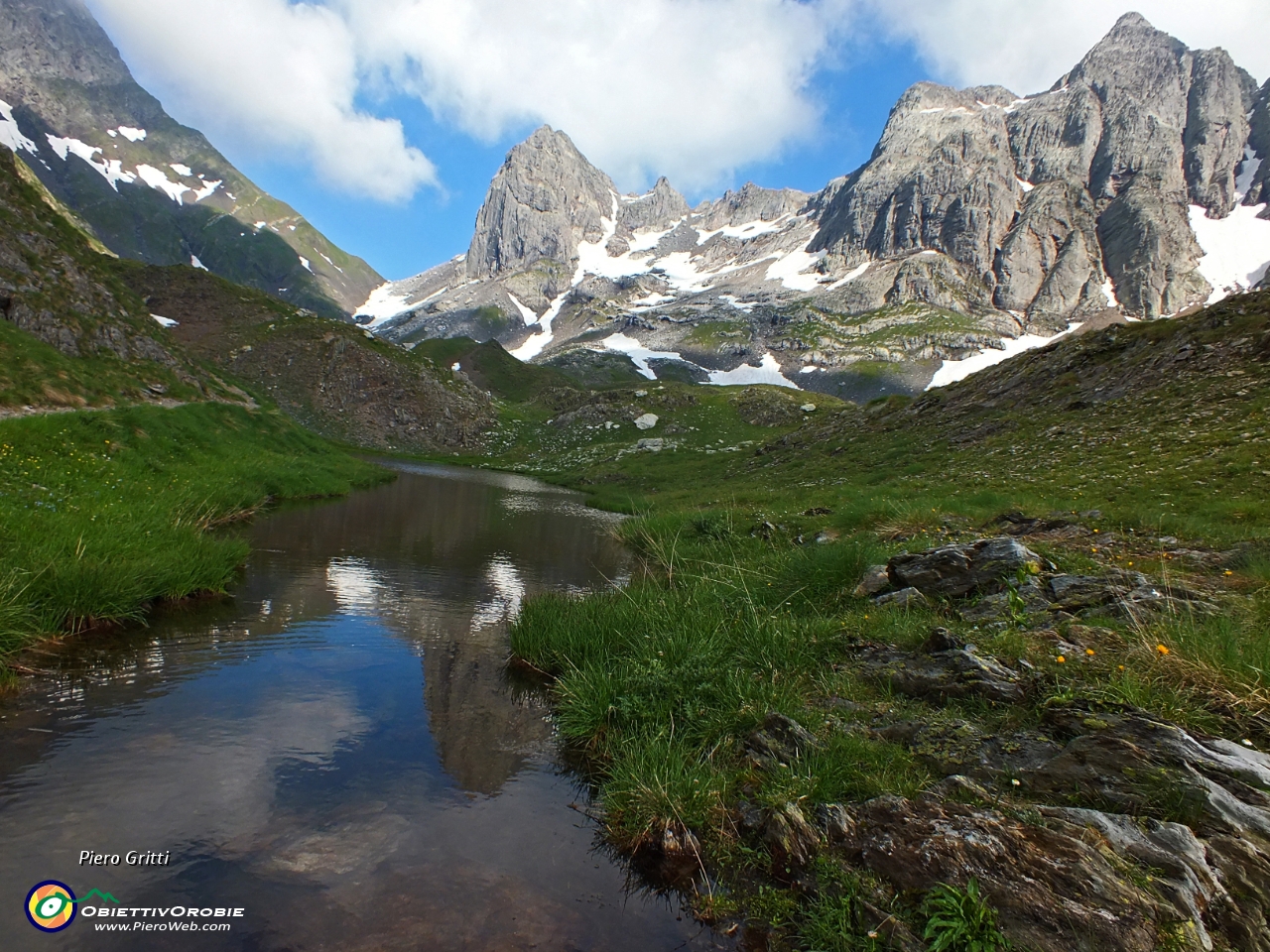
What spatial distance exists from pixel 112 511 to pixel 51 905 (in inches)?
527

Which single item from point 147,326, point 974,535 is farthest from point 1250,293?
point 147,326

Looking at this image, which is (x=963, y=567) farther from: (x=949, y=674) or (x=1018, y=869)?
(x=1018, y=869)

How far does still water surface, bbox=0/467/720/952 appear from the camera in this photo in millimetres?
5633

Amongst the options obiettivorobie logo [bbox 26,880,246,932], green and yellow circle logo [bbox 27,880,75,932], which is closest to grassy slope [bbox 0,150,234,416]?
green and yellow circle logo [bbox 27,880,75,932]

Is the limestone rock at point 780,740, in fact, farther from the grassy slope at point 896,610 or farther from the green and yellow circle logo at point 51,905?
the green and yellow circle logo at point 51,905

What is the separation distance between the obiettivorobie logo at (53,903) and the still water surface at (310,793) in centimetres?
9

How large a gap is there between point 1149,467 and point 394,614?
23.7m

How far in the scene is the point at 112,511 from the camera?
1527 cm

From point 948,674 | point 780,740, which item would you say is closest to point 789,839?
point 780,740

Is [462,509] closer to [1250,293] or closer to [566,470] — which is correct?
[566,470]

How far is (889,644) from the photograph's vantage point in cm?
934

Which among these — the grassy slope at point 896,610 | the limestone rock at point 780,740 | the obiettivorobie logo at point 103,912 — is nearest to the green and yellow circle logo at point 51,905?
the obiettivorobie logo at point 103,912

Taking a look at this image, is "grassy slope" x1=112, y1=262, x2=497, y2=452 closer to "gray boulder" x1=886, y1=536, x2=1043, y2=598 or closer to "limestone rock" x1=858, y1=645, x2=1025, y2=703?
"gray boulder" x1=886, y1=536, x2=1043, y2=598

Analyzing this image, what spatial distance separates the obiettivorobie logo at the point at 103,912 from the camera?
5203 millimetres
